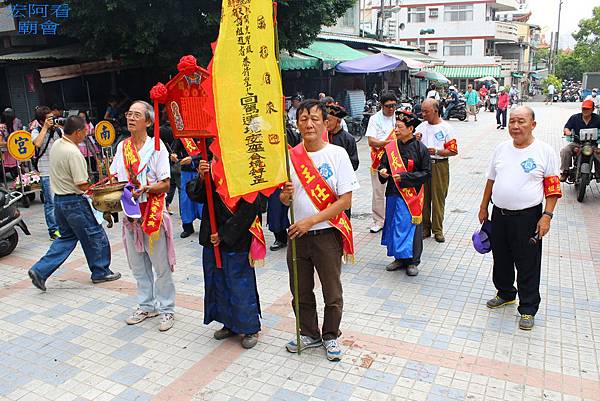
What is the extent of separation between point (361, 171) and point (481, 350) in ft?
25.1

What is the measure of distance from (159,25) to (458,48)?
39033 millimetres

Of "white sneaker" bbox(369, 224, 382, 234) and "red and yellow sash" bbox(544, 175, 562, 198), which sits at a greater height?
"red and yellow sash" bbox(544, 175, 562, 198)

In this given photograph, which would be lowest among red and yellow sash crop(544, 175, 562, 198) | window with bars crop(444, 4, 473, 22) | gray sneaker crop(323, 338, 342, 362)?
gray sneaker crop(323, 338, 342, 362)

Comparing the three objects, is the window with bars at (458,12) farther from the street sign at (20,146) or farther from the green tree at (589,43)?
the street sign at (20,146)

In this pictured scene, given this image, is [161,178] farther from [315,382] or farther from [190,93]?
[315,382]

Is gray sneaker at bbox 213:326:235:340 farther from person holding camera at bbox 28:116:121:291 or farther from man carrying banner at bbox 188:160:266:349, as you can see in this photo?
person holding camera at bbox 28:116:121:291

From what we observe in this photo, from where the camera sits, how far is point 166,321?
4141mm

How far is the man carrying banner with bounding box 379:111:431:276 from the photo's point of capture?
197 inches

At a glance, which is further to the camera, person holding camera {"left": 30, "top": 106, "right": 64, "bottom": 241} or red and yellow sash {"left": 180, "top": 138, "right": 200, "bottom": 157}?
person holding camera {"left": 30, "top": 106, "right": 64, "bottom": 241}

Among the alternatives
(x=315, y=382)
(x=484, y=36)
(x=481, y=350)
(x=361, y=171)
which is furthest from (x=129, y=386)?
(x=484, y=36)

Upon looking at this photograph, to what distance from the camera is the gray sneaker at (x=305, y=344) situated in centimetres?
369

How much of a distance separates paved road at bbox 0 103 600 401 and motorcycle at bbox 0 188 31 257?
0.47 meters

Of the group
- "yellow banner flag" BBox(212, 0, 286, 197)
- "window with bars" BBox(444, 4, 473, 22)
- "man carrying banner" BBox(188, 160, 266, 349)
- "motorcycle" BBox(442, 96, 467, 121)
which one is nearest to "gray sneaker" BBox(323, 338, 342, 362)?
"man carrying banner" BBox(188, 160, 266, 349)

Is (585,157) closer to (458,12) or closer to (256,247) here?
(256,247)
